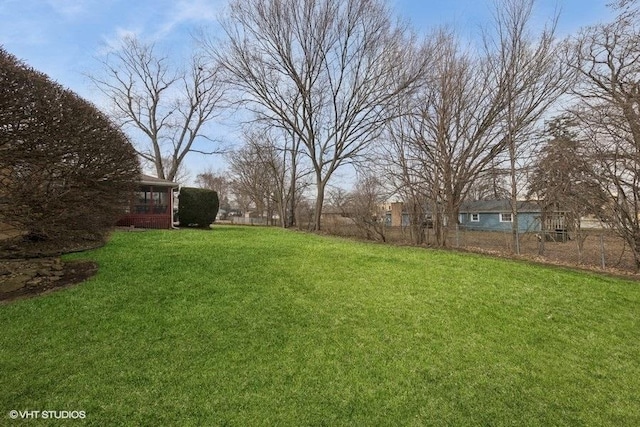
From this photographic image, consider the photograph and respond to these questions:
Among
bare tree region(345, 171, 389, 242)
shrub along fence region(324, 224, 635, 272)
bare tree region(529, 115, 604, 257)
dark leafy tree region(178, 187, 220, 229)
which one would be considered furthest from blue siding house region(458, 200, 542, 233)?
dark leafy tree region(178, 187, 220, 229)

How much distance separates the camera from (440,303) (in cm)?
472

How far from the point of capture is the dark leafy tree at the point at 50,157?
4.15 meters

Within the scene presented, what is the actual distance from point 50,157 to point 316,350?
4.47m

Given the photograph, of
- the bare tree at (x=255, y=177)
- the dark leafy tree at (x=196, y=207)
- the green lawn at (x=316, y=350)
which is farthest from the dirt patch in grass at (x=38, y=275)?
the bare tree at (x=255, y=177)

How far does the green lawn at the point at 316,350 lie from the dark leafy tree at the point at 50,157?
1083 mm

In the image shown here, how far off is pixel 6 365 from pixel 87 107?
4.07 m

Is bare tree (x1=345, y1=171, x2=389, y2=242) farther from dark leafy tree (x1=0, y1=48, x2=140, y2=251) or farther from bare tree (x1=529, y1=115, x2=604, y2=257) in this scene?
dark leafy tree (x1=0, y1=48, x2=140, y2=251)

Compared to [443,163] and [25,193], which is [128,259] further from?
[443,163]

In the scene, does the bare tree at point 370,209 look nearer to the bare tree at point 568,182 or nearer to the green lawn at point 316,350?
the bare tree at point 568,182

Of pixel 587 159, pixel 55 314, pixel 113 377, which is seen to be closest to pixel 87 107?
pixel 55 314

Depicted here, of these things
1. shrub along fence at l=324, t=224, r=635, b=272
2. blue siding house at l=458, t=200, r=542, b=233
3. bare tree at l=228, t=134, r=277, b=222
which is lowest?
shrub along fence at l=324, t=224, r=635, b=272

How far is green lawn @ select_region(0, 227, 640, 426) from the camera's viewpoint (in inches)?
99.8

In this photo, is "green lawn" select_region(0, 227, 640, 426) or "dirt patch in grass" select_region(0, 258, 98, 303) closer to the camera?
"green lawn" select_region(0, 227, 640, 426)

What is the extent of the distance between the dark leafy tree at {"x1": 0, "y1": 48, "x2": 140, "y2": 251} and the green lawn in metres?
1.08
